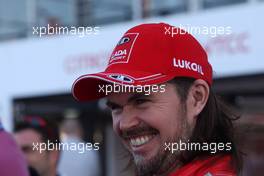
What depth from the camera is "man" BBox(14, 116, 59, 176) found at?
3.59 m

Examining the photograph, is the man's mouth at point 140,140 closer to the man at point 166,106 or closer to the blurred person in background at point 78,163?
the man at point 166,106

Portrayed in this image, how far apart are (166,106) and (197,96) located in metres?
0.08

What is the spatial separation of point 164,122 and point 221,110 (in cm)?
20

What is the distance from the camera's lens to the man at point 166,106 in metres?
1.68

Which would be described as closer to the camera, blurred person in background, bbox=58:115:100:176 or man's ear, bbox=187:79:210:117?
man's ear, bbox=187:79:210:117

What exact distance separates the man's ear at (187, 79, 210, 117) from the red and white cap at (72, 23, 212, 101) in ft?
0.06

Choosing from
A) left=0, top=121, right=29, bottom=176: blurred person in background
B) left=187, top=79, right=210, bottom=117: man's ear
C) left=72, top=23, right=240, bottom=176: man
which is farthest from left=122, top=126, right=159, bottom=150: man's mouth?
left=0, top=121, right=29, bottom=176: blurred person in background

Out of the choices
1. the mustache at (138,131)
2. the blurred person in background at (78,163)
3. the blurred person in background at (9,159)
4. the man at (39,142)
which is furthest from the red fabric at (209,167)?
the blurred person in background at (78,163)

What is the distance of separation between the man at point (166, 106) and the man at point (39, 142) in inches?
73.5

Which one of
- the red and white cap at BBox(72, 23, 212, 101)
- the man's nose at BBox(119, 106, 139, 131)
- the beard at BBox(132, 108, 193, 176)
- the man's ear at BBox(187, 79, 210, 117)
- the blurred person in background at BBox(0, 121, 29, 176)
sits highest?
the red and white cap at BBox(72, 23, 212, 101)

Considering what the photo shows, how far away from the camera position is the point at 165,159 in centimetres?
169

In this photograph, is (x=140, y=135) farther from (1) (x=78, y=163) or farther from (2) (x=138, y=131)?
(1) (x=78, y=163)

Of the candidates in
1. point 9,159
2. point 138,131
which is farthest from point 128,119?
point 9,159

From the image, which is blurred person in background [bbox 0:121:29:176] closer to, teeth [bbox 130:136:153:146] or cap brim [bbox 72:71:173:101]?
cap brim [bbox 72:71:173:101]
